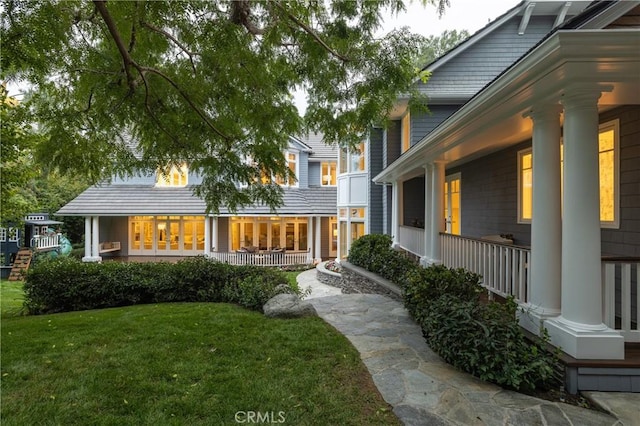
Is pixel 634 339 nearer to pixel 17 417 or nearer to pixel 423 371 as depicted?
pixel 423 371

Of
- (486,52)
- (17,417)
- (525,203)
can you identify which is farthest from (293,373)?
(486,52)

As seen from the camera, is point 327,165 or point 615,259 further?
point 327,165

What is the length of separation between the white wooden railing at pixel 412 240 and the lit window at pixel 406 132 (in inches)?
112

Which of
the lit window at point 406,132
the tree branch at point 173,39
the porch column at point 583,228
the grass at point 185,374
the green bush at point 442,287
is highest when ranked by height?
the lit window at point 406,132

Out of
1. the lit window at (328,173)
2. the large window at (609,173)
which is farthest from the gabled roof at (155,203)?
the large window at (609,173)

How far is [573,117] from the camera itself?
305 centimetres

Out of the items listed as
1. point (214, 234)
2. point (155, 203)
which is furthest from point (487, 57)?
point (155, 203)

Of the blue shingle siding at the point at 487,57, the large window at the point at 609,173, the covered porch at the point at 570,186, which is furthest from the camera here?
the blue shingle siding at the point at 487,57

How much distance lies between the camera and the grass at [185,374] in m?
2.64

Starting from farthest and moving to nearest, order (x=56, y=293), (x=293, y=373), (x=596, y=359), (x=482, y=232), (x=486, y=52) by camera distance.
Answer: (x=486, y=52) < (x=482, y=232) < (x=56, y=293) < (x=293, y=373) < (x=596, y=359)

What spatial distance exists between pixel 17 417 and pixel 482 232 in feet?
28.2

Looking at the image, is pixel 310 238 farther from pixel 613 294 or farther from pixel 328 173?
pixel 613 294

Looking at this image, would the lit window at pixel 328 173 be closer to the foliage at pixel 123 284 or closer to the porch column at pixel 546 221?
the foliage at pixel 123 284

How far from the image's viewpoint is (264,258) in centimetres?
1672
